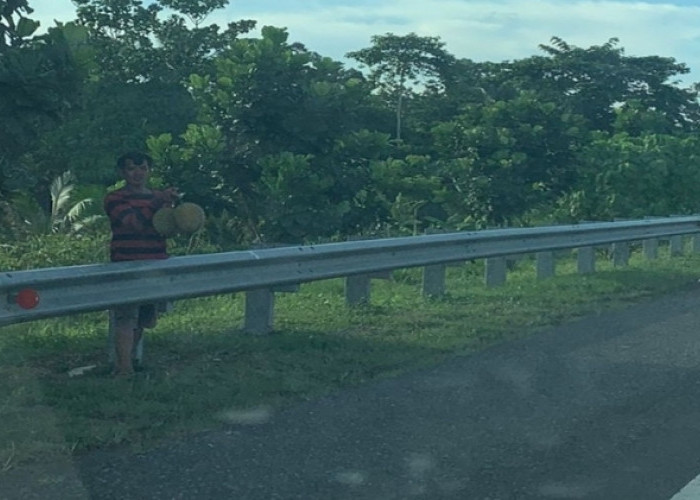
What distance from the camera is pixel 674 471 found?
5.59 m

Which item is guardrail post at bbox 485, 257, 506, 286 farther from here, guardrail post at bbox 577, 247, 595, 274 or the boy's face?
the boy's face

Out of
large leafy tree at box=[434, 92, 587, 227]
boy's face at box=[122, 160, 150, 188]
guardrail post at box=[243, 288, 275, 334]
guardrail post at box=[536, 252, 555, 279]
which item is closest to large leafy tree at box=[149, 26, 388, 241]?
guardrail post at box=[536, 252, 555, 279]

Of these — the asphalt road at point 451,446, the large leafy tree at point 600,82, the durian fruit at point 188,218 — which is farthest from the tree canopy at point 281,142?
the large leafy tree at point 600,82

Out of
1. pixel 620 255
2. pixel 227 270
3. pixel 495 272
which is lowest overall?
pixel 620 255

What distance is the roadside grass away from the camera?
6168mm

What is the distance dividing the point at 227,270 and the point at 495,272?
5643 millimetres

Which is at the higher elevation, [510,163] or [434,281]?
[510,163]

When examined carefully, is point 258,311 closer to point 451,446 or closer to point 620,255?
point 451,446

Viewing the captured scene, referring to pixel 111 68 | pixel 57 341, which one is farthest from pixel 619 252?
pixel 111 68

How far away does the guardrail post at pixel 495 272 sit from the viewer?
43.7 ft

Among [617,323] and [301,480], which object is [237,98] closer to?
[617,323]

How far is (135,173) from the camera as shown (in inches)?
308

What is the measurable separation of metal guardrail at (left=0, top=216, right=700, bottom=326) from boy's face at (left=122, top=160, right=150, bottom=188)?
0.54 meters

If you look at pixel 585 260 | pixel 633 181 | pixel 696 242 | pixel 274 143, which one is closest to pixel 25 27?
pixel 585 260
